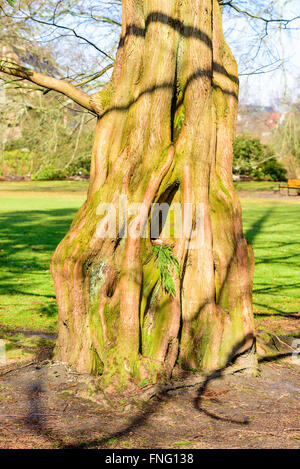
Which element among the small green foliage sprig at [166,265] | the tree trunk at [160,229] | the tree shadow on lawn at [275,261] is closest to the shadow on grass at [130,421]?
the tree trunk at [160,229]

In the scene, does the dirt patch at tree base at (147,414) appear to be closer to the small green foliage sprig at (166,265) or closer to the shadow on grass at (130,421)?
the shadow on grass at (130,421)

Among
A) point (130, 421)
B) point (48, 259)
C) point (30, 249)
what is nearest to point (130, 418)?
point (130, 421)

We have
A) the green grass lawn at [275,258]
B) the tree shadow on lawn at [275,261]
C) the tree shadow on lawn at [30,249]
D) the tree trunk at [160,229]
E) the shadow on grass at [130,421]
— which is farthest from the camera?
the tree shadow on lawn at [30,249]

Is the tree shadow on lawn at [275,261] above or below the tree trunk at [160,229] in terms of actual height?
below

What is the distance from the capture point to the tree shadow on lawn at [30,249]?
917cm

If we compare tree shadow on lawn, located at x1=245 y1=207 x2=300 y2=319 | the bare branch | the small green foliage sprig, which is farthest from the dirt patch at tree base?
tree shadow on lawn, located at x1=245 y1=207 x2=300 y2=319

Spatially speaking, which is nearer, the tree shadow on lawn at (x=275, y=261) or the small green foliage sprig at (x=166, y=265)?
the small green foliage sprig at (x=166, y=265)

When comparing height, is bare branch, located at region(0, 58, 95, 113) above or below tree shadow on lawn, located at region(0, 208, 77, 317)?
above

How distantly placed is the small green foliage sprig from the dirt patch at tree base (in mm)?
861

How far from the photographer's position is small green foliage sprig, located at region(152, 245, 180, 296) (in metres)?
4.67

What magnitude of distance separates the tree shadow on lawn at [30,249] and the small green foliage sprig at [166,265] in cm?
340

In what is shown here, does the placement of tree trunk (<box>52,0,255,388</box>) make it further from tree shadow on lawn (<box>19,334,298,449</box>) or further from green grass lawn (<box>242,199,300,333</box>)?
green grass lawn (<box>242,199,300,333</box>)

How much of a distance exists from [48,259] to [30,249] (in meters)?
1.30

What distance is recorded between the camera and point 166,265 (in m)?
4.71
